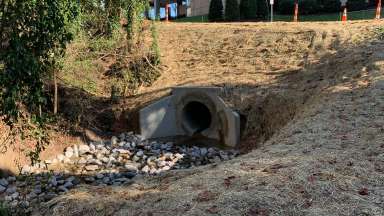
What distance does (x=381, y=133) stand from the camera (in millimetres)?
8516

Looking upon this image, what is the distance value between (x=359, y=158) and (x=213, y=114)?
26.7ft

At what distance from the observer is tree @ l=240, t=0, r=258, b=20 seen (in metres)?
26.2

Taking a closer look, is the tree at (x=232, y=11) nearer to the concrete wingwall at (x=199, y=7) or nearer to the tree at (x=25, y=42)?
the concrete wingwall at (x=199, y=7)

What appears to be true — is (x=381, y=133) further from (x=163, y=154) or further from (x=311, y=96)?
(x=163, y=154)

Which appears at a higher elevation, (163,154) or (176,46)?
(176,46)

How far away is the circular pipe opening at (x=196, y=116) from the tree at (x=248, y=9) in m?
11.0

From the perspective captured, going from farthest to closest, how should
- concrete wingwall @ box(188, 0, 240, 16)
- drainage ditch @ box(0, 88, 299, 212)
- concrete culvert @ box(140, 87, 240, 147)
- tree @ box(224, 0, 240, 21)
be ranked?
concrete wingwall @ box(188, 0, 240, 16)
tree @ box(224, 0, 240, 21)
concrete culvert @ box(140, 87, 240, 147)
drainage ditch @ box(0, 88, 299, 212)

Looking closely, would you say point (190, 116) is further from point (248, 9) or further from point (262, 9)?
point (262, 9)

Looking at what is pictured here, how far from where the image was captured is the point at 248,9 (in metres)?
26.3

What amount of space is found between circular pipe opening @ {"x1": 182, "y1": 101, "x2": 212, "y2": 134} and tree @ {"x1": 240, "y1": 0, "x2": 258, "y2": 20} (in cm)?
1101

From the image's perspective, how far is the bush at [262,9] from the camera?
2614 centimetres

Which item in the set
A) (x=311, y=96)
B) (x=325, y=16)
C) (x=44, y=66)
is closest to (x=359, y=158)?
(x=44, y=66)

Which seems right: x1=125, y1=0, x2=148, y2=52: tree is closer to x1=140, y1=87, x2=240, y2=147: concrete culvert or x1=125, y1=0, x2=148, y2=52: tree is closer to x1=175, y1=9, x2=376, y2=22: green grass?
x1=140, y1=87, x2=240, y2=147: concrete culvert

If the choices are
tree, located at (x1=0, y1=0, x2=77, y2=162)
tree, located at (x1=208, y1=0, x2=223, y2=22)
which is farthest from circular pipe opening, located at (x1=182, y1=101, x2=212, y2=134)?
tree, located at (x1=208, y1=0, x2=223, y2=22)
